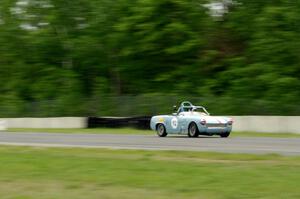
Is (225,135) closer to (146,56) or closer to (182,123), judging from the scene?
(182,123)

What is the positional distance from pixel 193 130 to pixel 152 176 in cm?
1430

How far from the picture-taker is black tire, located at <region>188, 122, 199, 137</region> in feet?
82.1

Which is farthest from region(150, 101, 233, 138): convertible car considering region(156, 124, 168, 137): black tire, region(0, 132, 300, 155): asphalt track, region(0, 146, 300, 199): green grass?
region(0, 146, 300, 199): green grass

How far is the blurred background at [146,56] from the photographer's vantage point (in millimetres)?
40094

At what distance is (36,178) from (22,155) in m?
4.68

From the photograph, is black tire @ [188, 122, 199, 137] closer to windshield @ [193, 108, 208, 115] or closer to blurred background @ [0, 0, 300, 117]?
windshield @ [193, 108, 208, 115]

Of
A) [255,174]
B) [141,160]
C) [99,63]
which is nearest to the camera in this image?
[255,174]

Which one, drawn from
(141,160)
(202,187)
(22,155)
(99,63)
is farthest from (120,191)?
(99,63)

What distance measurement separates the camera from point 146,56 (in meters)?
48.0

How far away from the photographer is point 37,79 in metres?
51.2

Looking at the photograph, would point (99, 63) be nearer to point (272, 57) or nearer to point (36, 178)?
point (272, 57)

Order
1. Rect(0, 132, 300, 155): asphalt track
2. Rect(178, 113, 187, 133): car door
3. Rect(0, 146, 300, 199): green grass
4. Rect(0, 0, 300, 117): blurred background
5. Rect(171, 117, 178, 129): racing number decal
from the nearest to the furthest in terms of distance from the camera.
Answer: Rect(0, 146, 300, 199): green grass → Rect(0, 132, 300, 155): asphalt track → Rect(178, 113, 187, 133): car door → Rect(171, 117, 178, 129): racing number decal → Rect(0, 0, 300, 117): blurred background

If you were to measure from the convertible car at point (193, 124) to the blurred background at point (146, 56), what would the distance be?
9034mm

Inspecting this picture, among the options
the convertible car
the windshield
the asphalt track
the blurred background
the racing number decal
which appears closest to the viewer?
the asphalt track
